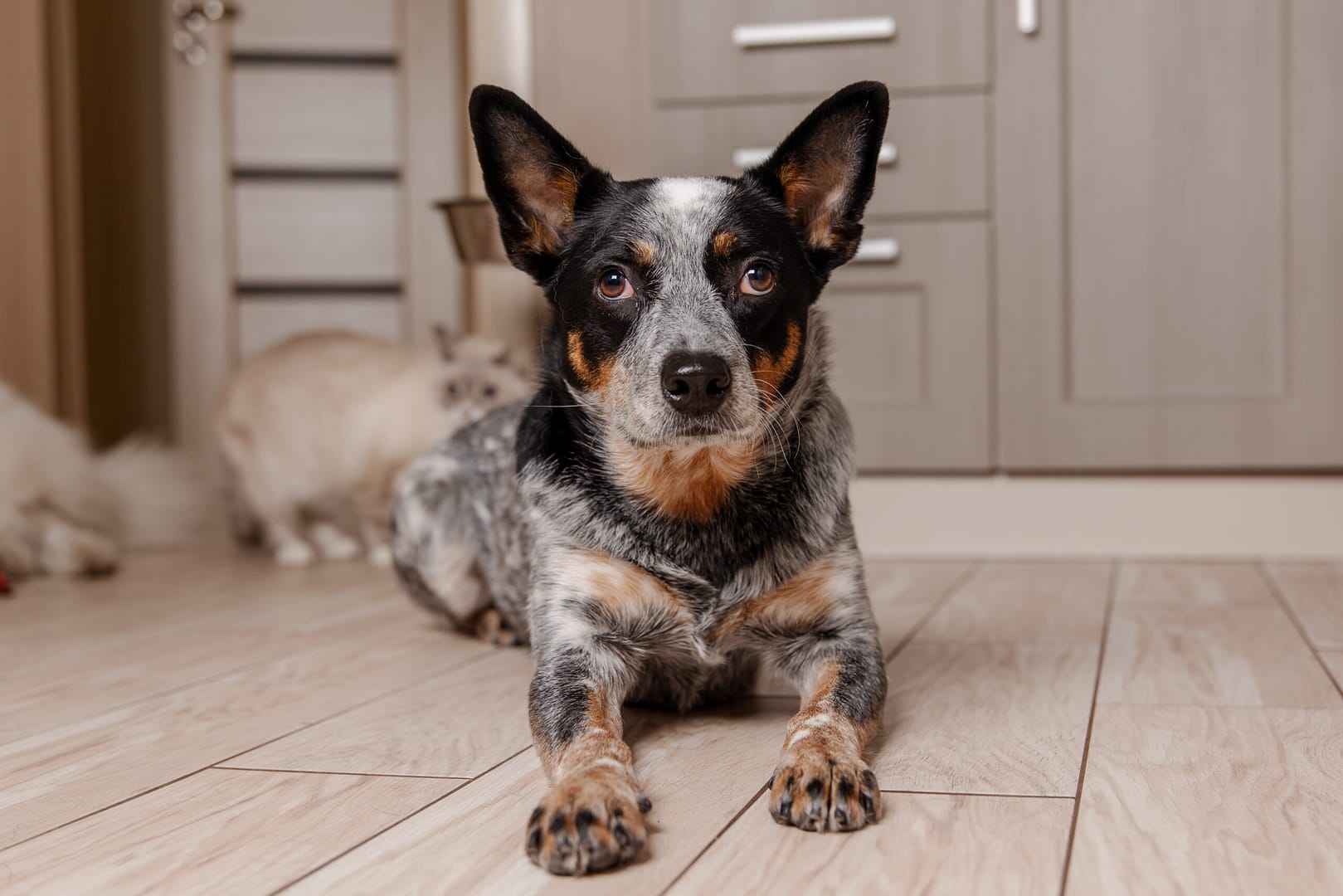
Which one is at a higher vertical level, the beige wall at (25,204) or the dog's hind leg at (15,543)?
the beige wall at (25,204)

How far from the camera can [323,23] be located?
14.8 feet

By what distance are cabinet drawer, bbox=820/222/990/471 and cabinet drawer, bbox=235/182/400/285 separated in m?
2.00

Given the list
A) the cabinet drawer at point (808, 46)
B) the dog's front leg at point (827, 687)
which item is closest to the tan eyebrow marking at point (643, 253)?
the dog's front leg at point (827, 687)

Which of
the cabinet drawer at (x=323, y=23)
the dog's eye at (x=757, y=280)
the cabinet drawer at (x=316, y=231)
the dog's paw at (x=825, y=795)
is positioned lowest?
the dog's paw at (x=825, y=795)

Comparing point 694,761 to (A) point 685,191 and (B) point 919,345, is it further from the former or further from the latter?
(B) point 919,345

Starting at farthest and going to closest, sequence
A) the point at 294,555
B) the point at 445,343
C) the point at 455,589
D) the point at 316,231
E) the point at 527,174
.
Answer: the point at 316,231
the point at 294,555
the point at 445,343
the point at 455,589
the point at 527,174

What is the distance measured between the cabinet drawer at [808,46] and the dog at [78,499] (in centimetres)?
197

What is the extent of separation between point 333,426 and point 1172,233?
2437 millimetres

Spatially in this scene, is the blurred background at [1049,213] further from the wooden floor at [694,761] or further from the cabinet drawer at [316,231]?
the cabinet drawer at [316,231]

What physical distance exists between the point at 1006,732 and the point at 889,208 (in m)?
2.07

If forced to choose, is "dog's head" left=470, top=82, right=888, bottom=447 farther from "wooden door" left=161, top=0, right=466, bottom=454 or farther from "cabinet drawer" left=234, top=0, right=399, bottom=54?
"cabinet drawer" left=234, top=0, right=399, bottom=54

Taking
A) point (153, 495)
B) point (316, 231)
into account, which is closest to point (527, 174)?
point (153, 495)

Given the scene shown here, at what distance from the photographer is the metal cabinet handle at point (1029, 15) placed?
3.28m

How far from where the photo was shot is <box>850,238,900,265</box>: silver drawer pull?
336 centimetres
